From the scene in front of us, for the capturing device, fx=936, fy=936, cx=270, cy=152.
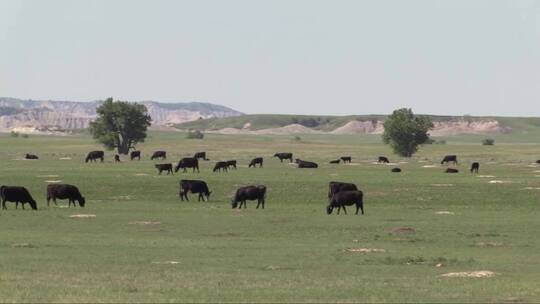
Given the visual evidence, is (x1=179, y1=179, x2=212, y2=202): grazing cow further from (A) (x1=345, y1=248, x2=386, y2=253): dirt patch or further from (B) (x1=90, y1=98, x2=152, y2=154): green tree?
(B) (x1=90, y1=98, x2=152, y2=154): green tree

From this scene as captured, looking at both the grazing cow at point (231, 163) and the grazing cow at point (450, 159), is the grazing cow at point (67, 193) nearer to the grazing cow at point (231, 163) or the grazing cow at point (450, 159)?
the grazing cow at point (231, 163)

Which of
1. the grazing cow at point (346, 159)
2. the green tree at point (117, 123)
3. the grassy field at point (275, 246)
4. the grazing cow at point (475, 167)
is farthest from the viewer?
the green tree at point (117, 123)

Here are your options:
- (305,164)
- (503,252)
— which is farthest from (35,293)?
(305,164)

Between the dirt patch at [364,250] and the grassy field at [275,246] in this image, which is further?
the dirt patch at [364,250]

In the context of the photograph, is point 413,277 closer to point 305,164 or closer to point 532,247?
point 532,247

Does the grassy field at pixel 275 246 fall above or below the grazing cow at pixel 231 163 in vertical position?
above

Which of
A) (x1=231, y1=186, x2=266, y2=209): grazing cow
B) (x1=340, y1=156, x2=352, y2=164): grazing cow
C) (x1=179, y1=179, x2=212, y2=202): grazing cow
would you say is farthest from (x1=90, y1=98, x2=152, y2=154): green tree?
(x1=231, y1=186, x2=266, y2=209): grazing cow

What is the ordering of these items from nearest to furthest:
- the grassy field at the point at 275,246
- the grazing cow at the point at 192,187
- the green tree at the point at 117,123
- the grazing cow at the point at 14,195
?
1. the grassy field at the point at 275,246
2. the grazing cow at the point at 14,195
3. the grazing cow at the point at 192,187
4. the green tree at the point at 117,123

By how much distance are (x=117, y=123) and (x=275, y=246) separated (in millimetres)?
105390

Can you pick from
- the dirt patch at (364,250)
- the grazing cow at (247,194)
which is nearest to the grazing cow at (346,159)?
the grazing cow at (247,194)

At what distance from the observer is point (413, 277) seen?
2419 cm

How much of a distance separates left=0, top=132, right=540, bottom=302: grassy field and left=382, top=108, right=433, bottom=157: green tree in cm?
6314

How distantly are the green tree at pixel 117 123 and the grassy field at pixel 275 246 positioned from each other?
6698cm

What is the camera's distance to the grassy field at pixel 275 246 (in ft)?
68.7
